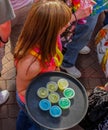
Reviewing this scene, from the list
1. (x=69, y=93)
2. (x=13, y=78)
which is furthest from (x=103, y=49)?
(x=69, y=93)

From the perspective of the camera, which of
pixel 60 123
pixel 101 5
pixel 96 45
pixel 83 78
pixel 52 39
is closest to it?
pixel 60 123

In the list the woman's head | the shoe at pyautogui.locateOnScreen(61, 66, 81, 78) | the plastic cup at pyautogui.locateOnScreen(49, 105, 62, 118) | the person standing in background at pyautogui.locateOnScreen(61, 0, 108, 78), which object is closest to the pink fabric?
the person standing in background at pyautogui.locateOnScreen(61, 0, 108, 78)

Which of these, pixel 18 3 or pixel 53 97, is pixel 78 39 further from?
pixel 53 97

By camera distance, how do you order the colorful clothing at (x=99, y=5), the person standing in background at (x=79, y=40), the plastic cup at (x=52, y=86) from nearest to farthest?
the plastic cup at (x=52, y=86)
the colorful clothing at (x=99, y=5)
the person standing in background at (x=79, y=40)

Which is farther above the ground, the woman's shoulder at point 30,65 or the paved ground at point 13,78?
the woman's shoulder at point 30,65

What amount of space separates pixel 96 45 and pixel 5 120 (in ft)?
4.94

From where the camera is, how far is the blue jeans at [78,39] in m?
3.16

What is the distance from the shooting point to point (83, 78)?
359 cm

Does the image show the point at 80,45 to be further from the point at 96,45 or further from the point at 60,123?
the point at 60,123

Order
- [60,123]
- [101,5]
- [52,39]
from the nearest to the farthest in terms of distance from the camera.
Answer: [60,123] → [52,39] → [101,5]

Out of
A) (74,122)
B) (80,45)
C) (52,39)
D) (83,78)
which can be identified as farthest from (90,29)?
(74,122)

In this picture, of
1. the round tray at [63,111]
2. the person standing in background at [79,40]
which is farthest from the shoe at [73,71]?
the round tray at [63,111]

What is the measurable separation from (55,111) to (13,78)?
1.59 m

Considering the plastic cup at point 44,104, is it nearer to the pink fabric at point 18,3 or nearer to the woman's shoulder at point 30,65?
the woman's shoulder at point 30,65
